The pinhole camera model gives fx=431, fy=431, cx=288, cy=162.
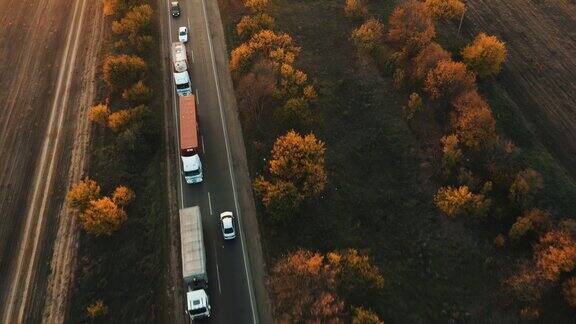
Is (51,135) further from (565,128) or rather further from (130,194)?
(565,128)

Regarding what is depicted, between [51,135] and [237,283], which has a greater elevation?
[51,135]

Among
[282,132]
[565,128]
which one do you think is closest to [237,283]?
[282,132]

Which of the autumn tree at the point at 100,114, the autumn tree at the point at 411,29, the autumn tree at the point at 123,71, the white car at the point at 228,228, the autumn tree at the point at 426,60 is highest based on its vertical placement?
the autumn tree at the point at 411,29

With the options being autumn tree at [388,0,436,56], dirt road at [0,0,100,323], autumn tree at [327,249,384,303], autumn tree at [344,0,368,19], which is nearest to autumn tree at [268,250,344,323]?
autumn tree at [327,249,384,303]

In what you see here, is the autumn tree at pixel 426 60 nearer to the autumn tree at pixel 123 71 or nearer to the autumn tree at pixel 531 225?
the autumn tree at pixel 531 225

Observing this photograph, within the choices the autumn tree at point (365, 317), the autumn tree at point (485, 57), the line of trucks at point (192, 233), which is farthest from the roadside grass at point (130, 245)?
the autumn tree at point (485, 57)

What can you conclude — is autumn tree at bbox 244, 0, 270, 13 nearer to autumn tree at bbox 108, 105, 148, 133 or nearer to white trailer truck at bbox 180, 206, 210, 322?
autumn tree at bbox 108, 105, 148, 133

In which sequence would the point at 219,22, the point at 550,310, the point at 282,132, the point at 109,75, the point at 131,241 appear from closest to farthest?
the point at 550,310, the point at 131,241, the point at 282,132, the point at 109,75, the point at 219,22
